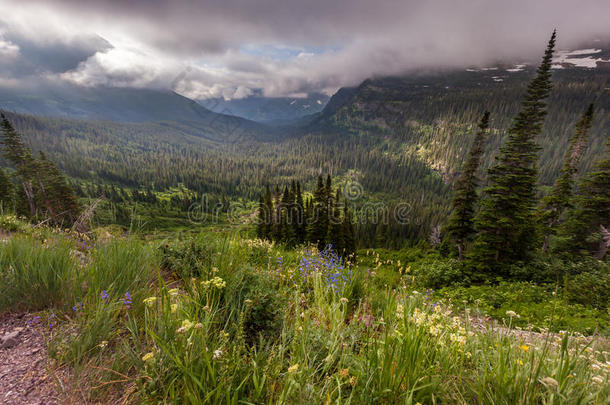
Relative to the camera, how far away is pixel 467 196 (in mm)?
21797

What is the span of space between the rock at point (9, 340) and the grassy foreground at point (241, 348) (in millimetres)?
214

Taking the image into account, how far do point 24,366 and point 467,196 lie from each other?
1033 inches

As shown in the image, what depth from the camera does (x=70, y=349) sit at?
201 cm

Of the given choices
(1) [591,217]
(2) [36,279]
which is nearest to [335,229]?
(1) [591,217]

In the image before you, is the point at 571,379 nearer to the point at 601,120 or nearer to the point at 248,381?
the point at 248,381

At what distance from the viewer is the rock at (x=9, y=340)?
2225 mm

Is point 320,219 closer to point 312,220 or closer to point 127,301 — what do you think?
point 312,220

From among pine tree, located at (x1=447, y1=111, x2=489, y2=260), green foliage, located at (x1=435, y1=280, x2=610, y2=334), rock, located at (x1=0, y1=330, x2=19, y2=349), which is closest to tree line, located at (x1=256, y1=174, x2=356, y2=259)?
pine tree, located at (x1=447, y1=111, x2=489, y2=260)

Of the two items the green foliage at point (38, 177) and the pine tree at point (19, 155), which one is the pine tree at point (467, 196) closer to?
the green foliage at point (38, 177)

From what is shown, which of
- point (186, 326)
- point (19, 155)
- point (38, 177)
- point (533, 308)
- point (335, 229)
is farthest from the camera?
point (335, 229)

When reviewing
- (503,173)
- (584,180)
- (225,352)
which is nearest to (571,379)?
(225,352)

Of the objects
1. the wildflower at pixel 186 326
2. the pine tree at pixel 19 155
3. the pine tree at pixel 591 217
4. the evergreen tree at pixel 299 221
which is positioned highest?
the wildflower at pixel 186 326

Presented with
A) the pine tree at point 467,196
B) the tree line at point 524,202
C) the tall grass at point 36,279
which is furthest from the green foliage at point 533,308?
the pine tree at point 467,196

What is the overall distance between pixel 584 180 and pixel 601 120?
260 metres
